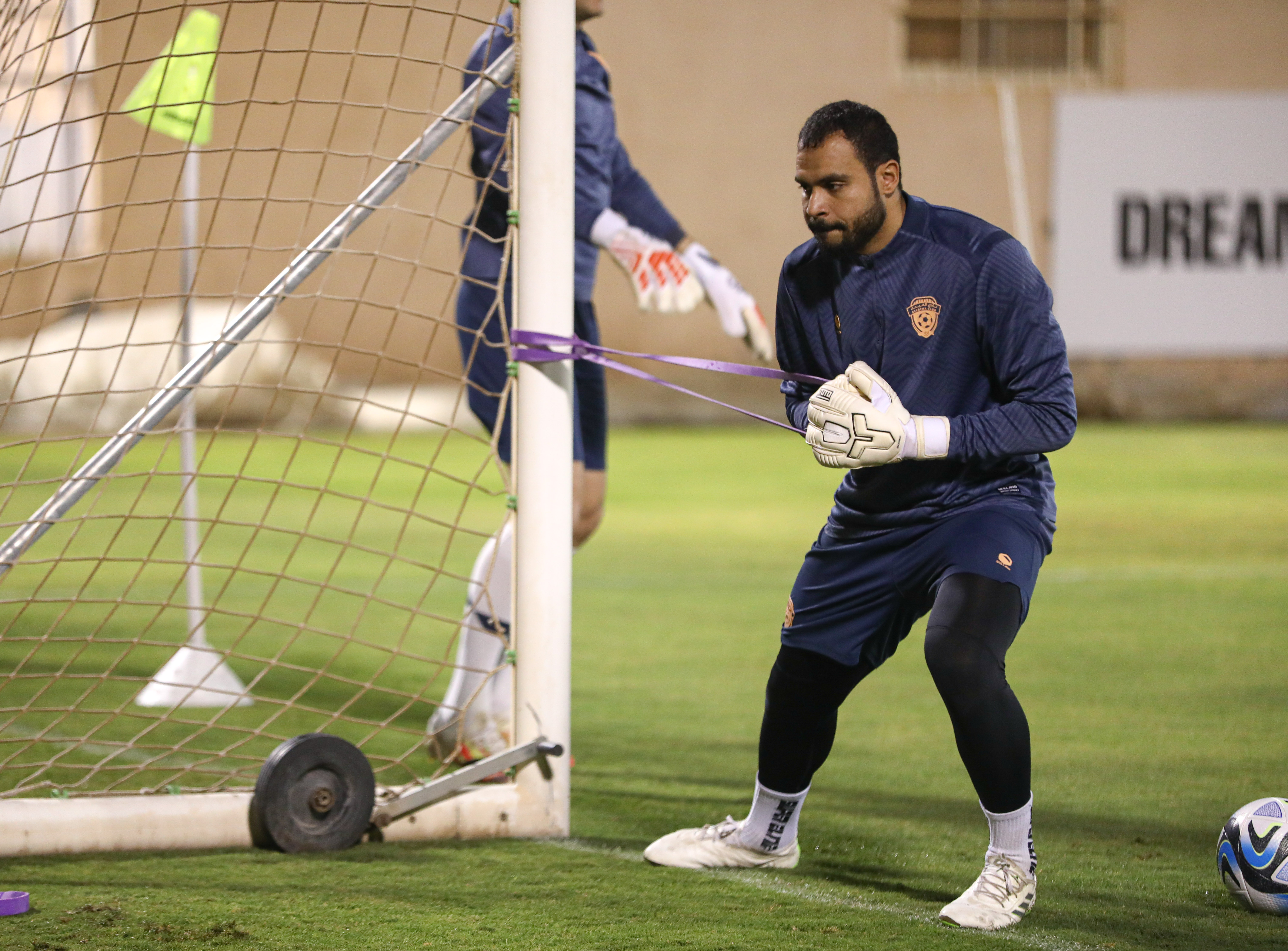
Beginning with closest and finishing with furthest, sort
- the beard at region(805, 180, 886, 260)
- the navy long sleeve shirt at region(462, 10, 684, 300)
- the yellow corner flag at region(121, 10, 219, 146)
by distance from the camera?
1. the beard at region(805, 180, 886, 260)
2. the navy long sleeve shirt at region(462, 10, 684, 300)
3. the yellow corner flag at region(121, 10, 219, 146)

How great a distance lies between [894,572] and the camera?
2936mm

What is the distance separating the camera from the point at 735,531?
9461mm

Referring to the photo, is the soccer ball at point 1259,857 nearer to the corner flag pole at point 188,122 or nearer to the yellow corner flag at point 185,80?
the corner flag pole at point 188,122

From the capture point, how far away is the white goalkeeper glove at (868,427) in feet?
8.95

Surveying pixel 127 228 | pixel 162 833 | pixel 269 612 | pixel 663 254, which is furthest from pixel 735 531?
pixel 127 228

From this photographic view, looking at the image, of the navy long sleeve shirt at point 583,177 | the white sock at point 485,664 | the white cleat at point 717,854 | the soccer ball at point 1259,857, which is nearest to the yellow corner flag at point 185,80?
the navy long sleeve shirt at point 583,177

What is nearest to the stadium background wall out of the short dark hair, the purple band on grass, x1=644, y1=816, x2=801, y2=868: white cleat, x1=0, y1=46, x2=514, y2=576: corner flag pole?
x1=0, y1=46, x2=514, y2=576: corner flag pole

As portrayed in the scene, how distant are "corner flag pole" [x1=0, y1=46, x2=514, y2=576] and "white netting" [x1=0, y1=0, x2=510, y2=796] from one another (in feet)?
0.25

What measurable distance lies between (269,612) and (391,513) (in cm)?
332

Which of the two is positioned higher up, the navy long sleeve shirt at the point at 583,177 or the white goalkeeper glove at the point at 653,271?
the navy long sleeve shirt at the point at 583,177

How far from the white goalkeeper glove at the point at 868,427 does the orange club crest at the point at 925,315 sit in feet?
0.56

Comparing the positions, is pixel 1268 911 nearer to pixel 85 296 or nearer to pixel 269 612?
pixel 269 612

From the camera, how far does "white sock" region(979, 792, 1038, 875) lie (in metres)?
2.76

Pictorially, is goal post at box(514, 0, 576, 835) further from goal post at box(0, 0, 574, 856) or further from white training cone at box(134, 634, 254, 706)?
white training cone at box(134, 634, 254, 706)
